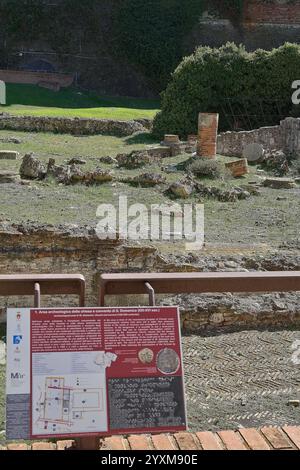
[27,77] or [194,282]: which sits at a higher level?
[194,282]

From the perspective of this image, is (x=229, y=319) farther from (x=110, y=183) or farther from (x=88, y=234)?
(x=110, y=183)

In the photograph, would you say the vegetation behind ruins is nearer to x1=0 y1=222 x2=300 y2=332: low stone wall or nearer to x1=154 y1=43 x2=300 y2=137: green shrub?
x1=154 y1=43 x2=300 y2=137: green shrub

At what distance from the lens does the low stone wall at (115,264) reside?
8305mm

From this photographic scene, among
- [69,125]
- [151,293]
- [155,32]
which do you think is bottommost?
[69,125]

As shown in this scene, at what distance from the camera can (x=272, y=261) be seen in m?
9.41

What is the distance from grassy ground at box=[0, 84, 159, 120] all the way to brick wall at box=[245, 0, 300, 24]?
7.66m

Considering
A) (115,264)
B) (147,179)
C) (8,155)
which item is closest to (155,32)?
(8,155)

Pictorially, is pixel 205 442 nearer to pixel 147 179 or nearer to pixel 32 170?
pixel 147 179

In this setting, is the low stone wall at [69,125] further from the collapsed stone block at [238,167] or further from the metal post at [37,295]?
the metal post at [37,295]

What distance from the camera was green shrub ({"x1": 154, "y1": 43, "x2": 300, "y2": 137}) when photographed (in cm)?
2383

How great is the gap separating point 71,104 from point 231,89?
7.78m

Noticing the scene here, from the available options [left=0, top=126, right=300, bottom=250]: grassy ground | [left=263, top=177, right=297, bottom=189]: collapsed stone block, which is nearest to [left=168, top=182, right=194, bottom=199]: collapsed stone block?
[left=0, top=126, right=300, bottom=250]: grassy ground

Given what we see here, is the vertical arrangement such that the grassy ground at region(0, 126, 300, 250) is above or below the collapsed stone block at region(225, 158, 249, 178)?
below

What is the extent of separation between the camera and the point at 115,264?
9.03 meters
